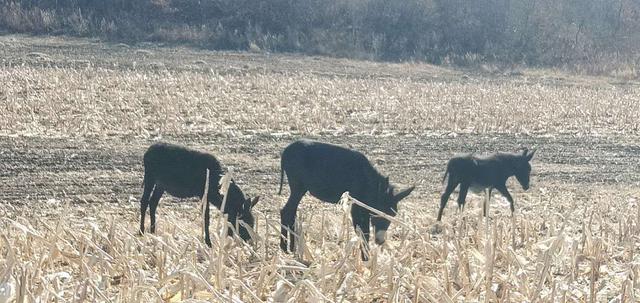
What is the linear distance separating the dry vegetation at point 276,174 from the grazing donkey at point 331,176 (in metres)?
0.39

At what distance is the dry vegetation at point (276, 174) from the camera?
414 cm

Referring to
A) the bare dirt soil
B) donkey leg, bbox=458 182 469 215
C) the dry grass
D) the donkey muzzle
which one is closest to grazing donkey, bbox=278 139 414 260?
the donkey muzzle

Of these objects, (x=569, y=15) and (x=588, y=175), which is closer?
(x=588, y=175)

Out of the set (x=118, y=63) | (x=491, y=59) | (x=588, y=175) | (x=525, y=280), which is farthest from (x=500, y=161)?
(x=491, y=59)

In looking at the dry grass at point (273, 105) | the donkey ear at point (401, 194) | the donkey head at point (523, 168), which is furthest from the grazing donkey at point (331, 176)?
the dry grass at point (273, 105)

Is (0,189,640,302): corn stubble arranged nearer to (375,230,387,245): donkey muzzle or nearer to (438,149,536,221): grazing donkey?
(375,230,387,245): donkey muzzle

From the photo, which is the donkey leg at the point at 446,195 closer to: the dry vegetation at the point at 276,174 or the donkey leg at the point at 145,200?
the dry vegetation at the point at 276,174

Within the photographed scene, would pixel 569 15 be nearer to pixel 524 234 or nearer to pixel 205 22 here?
pixel 205 22

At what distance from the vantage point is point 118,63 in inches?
1299

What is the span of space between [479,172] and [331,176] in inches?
142

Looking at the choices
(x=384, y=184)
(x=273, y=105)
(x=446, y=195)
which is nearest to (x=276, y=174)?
(x=446, y=195)

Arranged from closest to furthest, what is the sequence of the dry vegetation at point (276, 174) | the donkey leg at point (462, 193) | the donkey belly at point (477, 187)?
1. the dry vegetation at point (276, 174)
2. the donkey leg at point (462, 193)
3. the donkey belly at point (477, 187)

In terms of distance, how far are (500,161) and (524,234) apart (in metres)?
5.41

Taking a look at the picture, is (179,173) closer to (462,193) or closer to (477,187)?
(462,193)
